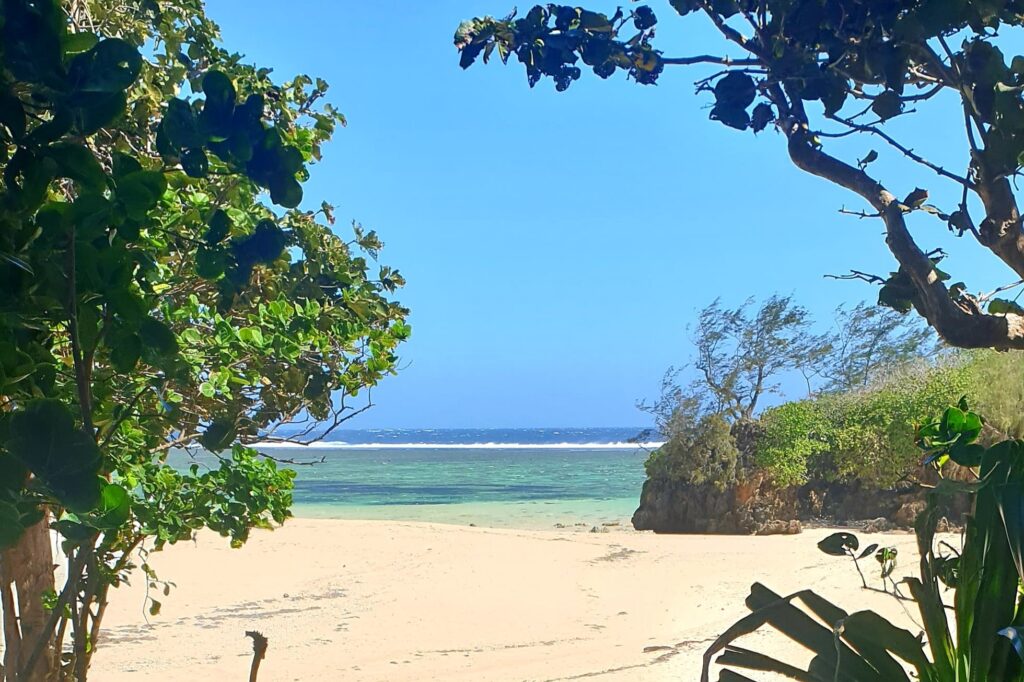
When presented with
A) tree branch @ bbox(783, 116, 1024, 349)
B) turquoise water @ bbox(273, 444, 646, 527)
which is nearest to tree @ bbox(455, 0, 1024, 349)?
tree branch @ bbox(783, 116, 1024, 349)

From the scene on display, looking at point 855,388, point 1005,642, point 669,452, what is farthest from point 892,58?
point 855,388

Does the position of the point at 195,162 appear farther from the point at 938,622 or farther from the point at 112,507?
the point at 938,622

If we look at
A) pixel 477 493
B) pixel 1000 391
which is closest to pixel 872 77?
pixel 1000 391

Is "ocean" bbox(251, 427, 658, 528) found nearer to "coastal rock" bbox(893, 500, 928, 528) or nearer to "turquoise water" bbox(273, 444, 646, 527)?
"turquoise water" bbox(273, 444, 646, 527)

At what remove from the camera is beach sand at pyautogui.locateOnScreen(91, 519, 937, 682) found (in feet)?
24.1

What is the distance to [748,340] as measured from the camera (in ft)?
71.9

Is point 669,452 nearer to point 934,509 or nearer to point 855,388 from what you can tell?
point 855,388

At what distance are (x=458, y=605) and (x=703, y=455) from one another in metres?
9.74

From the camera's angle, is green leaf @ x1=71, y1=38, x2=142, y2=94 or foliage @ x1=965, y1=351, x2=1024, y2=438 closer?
green leaf @ x1=71, y1=38, x2=142, y2=94

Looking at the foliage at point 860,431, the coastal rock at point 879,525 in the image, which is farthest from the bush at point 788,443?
the coastal rock at point 879,525

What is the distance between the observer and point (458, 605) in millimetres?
10445

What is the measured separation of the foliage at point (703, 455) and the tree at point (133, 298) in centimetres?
1623

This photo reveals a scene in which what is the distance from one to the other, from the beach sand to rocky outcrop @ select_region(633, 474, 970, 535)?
6.79ft

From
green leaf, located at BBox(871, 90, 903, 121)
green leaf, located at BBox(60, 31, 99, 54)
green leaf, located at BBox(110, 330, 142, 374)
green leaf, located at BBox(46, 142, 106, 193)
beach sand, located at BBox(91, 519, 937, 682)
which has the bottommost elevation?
beach sand, located at BBox(91, 519, 937, 682)
